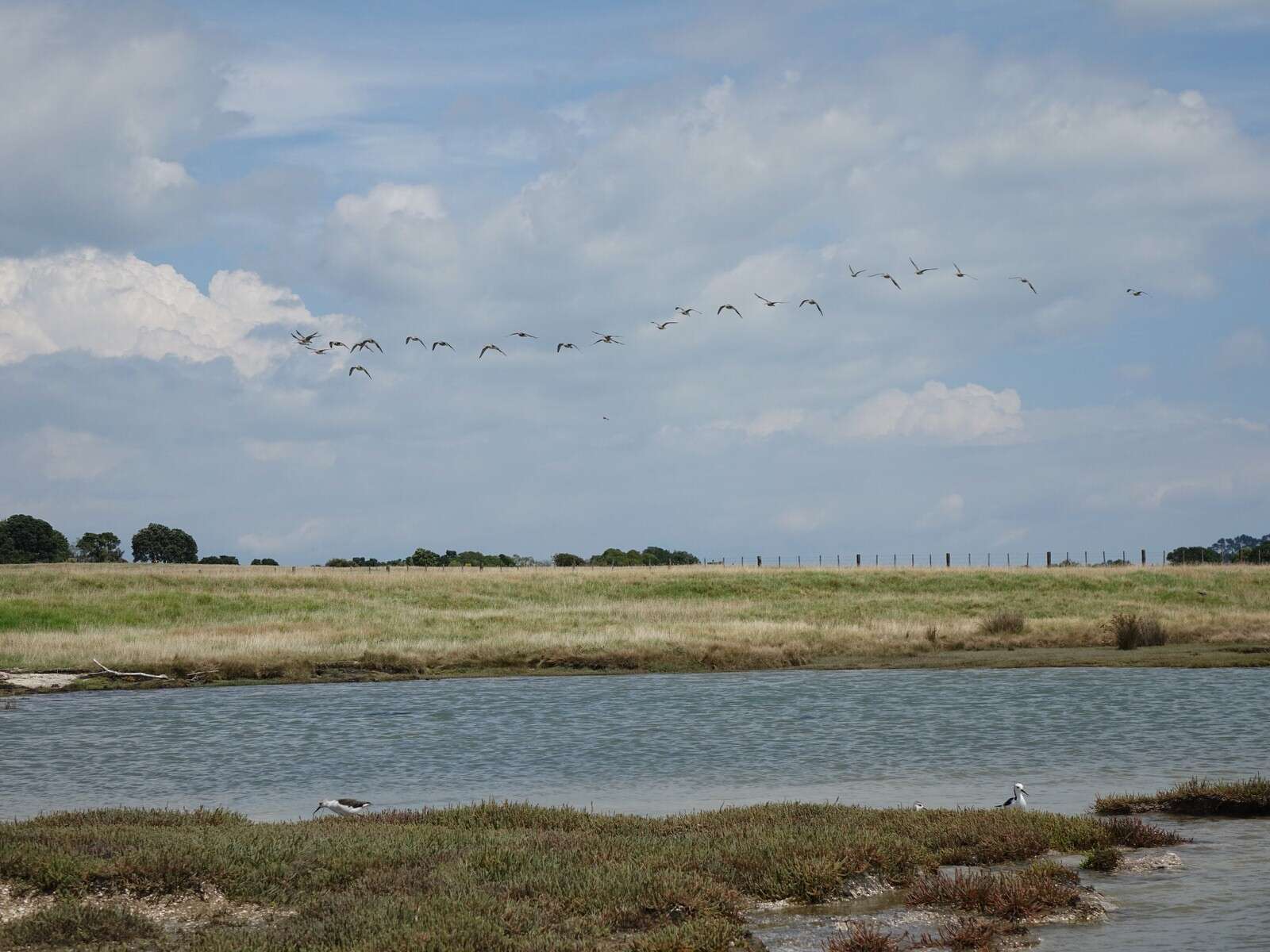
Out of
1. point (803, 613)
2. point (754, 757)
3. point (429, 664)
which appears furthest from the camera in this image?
point (803, 613)

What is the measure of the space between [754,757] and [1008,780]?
211 inches

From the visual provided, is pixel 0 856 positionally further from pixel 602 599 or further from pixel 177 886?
pixel 602 599

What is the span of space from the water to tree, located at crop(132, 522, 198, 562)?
126896mm

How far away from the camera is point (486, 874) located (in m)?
13.3

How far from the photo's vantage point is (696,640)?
2019 inches

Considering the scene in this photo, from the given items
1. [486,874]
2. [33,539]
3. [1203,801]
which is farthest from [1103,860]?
[33,539]

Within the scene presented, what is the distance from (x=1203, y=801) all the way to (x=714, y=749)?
10.9 metres

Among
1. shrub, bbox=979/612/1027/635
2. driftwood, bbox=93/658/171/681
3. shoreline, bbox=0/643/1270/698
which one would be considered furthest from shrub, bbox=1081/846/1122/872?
shrub, bbox=979/612/1027/635

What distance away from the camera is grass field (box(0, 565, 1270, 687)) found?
4775 centimetres

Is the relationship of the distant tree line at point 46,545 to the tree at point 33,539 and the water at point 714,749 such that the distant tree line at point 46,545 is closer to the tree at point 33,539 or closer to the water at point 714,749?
the tree at point 33,539

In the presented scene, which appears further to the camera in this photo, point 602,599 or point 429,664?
point 602,599

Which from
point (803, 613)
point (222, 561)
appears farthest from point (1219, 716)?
point (222, 561)

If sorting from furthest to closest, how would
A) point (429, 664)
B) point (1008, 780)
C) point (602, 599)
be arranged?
point (602, 599)
point (429, 664)
point (1008, 780)

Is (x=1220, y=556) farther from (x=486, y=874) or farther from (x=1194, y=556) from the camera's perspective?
(x=486, y=874)
